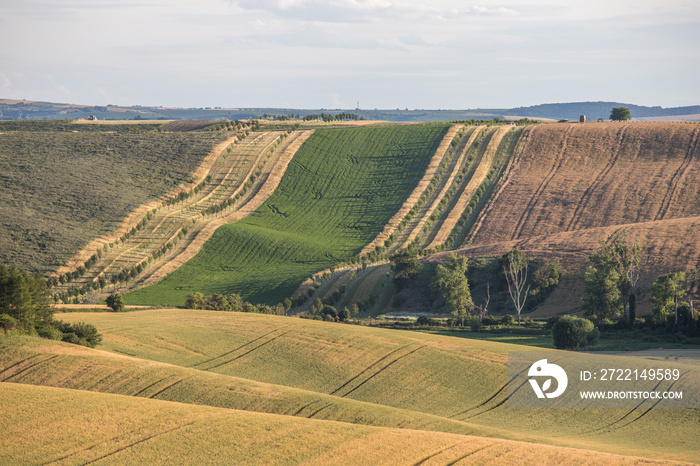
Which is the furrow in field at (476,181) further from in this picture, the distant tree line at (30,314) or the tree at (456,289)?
the distant tree line at (30,314)

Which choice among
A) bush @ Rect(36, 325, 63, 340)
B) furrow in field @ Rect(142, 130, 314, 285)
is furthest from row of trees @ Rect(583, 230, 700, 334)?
furrow in field @ Rect(142, 130, 314, 285)

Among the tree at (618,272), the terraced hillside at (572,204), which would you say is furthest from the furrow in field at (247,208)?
the tree at (618,272)

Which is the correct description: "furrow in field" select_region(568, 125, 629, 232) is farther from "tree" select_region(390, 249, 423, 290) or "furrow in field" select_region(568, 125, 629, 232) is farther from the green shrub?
the green shrub

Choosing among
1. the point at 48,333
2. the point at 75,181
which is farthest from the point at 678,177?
the point at 75,181

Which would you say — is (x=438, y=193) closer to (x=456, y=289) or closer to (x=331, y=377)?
(x=456, y=289)

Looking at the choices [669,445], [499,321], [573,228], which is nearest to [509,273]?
[499,321]

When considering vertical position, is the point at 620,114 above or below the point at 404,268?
above

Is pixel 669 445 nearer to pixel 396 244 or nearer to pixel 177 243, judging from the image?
pixel 396 244
